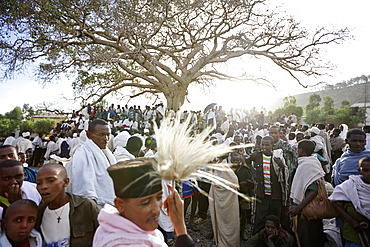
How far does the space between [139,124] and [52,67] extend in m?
6.00

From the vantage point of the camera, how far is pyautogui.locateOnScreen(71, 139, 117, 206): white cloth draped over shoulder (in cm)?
244

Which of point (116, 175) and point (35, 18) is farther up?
point (35, 18)

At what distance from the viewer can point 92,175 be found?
2.55m

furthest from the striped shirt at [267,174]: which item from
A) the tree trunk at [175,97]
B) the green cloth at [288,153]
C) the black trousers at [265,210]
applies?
the tree trunk at [175,97]

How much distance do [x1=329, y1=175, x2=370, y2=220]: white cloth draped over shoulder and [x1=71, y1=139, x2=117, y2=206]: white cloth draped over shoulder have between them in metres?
2.45

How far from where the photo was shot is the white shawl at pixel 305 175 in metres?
3.02

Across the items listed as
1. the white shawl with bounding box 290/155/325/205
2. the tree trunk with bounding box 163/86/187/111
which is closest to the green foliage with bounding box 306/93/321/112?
the tree trunk with bounding box 163/86/187/111

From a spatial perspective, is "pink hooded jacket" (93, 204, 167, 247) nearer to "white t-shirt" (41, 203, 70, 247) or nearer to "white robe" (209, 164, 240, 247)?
"white t-shirt" (41, 203, 70, 247)

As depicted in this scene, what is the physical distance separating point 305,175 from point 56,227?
9.10 ft

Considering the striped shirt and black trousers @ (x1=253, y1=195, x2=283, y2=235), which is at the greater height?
the striped shirt

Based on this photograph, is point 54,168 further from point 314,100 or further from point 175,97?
point 314,100

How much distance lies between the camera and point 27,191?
218 centimetres

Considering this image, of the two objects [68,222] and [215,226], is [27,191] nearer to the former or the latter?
[68,222]

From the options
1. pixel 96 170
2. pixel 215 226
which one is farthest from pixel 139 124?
pixel 96 170
